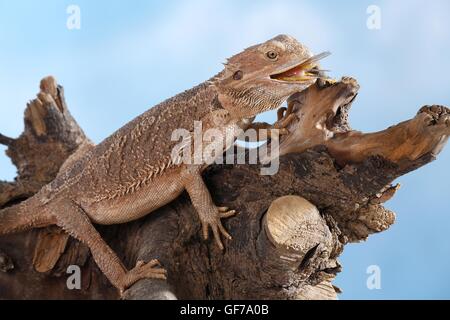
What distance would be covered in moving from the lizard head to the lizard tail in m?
1.18

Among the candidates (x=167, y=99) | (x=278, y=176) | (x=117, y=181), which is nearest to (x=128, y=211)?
(x=117, y=181)

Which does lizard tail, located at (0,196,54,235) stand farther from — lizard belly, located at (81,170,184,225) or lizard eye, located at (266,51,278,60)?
lizard eye, located at (266,51,278,60)

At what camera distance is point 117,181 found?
10.7ft

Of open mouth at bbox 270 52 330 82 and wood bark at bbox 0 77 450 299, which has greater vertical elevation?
open mouth at bbox 270 52 330 82

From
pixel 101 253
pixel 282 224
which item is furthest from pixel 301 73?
pixel 101 253

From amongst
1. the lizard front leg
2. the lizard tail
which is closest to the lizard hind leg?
the lizard tail

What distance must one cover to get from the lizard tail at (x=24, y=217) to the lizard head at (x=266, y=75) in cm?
118

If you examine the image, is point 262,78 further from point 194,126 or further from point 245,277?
point 245,277

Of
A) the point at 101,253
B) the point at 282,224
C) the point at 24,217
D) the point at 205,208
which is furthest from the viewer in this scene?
the point at 24,217

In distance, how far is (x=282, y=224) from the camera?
287 cm

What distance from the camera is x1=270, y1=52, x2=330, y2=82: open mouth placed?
2924mm

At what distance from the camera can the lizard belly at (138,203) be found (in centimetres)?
320

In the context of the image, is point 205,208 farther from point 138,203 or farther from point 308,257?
point 308,257

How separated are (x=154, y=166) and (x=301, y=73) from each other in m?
0.86
